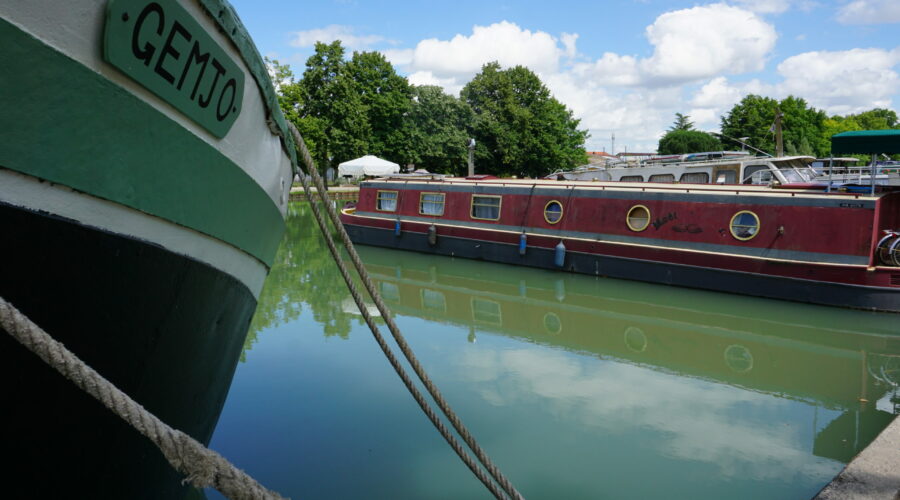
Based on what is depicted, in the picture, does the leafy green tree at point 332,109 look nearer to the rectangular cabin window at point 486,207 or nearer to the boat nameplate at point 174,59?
the rectangular cabin window at point 486,207

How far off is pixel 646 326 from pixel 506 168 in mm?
30710

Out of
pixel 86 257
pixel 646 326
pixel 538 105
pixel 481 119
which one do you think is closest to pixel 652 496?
pixel 86 257

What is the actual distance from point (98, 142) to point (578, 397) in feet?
14.7

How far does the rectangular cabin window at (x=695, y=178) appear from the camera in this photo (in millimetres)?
13742

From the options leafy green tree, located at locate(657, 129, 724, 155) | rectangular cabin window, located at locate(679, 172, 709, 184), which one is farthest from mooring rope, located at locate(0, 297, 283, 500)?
leafy green tree, located at locate(657, 129, 724, 155)

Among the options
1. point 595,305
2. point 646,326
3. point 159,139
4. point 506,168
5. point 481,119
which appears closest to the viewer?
point 159,139

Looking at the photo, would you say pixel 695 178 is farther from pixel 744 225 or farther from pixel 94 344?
pixel 94 344

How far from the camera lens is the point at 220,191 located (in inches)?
89.6

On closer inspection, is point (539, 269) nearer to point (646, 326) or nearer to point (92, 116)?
point (646, 326)

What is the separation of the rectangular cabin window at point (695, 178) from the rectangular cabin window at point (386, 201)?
7210mm

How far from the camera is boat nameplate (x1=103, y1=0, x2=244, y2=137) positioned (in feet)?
5.35

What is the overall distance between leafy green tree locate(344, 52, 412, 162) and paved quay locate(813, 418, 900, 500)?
105ft

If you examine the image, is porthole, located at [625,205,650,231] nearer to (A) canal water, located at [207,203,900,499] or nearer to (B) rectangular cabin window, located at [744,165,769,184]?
(A) canal water, located at [207,203,900,499]

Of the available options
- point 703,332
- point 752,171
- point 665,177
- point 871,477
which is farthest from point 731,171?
point 871,477
